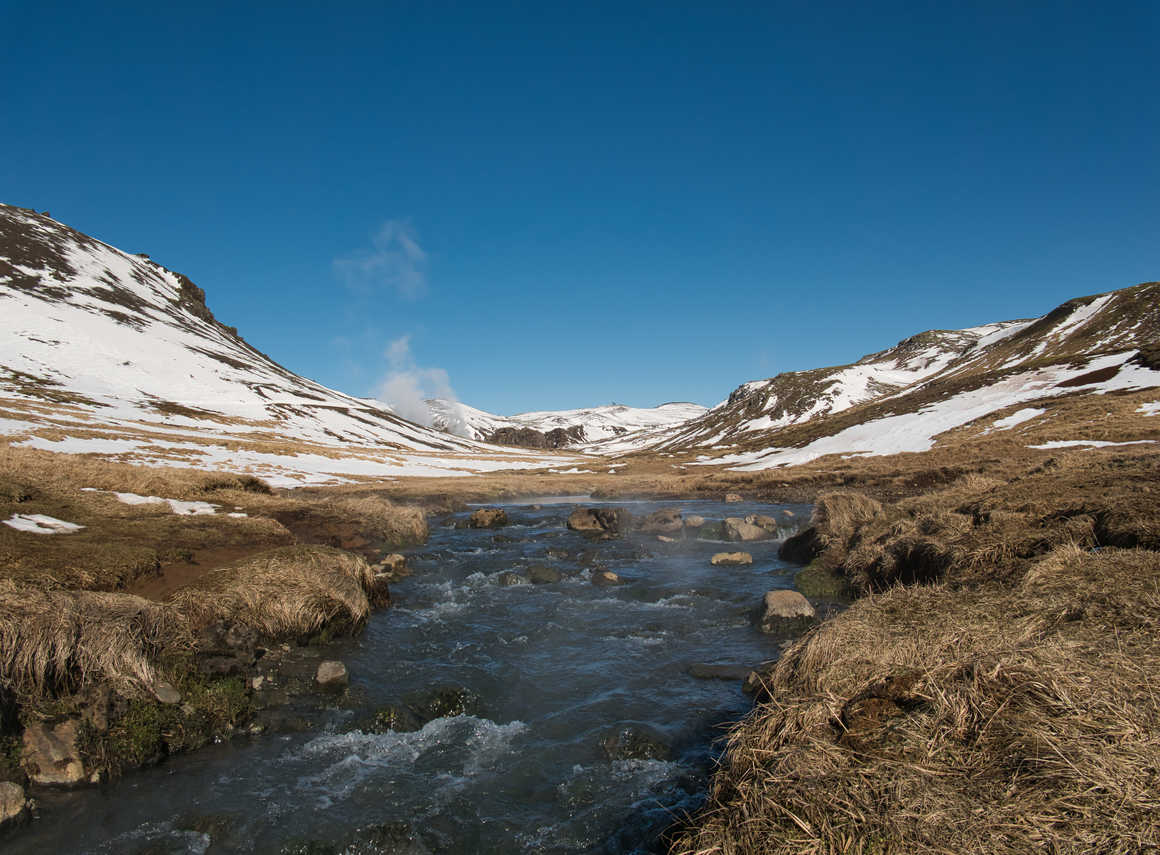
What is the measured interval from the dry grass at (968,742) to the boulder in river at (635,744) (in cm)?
290

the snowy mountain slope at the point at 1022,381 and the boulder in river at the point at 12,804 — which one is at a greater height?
the snowy mountain slope at the point at 1022,381

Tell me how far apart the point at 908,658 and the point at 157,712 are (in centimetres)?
1239

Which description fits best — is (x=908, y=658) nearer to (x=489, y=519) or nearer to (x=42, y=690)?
(x=42, y=690)

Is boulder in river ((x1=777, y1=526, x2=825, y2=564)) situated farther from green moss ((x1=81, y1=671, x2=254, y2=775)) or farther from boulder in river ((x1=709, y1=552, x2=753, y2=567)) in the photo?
green moss ((x1=81, y1=671, x2=254, y2=775))

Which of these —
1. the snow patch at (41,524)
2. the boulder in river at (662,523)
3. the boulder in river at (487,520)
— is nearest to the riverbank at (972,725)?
the snow patch at (41,524)

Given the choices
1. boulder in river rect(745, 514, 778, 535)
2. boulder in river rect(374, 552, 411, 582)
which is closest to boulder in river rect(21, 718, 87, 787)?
boulder in river rect(374, 552, 411, 582)

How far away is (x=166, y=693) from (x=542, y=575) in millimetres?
14672

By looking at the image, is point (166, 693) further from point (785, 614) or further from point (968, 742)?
point (785, 614)

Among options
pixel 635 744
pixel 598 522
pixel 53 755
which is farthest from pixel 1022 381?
pixel 53 755

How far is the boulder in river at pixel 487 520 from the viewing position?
38.5 meters

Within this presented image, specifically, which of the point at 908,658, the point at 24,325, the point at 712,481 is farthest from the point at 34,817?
the point at 24,325

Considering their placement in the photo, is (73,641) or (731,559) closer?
(73,641)

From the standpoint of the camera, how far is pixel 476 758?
10.2m

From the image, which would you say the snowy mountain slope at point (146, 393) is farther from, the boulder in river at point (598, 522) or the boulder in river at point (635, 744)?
the boulder in river at point (635, 744)
